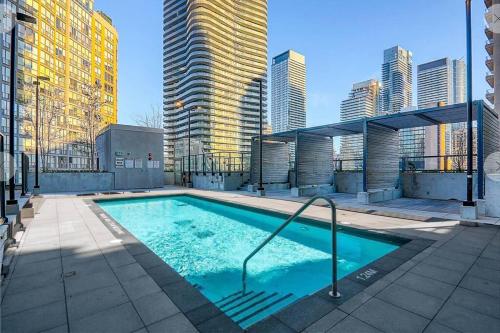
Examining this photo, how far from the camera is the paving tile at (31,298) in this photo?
2.53 metres

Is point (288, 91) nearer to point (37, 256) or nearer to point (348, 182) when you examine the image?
point (348, 182)

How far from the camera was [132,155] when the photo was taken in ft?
54.7

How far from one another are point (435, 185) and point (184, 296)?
1327 centimetres

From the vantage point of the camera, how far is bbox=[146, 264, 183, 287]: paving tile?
3129 mm

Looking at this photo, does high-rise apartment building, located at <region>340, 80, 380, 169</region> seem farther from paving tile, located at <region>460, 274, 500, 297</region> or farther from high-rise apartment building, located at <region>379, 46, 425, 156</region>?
paving tile, located at <region>460, 274, 500, 297</region>

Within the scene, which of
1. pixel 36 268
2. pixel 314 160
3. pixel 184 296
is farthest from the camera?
pixel 314 160

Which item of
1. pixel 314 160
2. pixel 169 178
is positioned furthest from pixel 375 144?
pixel 169 178

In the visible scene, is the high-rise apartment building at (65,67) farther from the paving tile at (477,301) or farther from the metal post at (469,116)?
the paving tile at (477,301)

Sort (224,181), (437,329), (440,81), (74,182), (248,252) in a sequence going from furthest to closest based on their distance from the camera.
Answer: (440,81) → (224,181) → (74,182) → (248,252) → (437,329)

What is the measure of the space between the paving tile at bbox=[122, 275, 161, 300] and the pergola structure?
967 cm

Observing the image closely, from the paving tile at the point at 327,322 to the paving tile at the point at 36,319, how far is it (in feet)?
7.92

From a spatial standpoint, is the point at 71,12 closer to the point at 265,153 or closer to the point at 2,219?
the point at 265,153

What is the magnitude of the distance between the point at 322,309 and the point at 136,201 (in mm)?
12514

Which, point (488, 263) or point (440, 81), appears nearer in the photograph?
point (488, 263)
